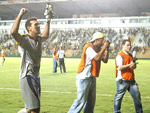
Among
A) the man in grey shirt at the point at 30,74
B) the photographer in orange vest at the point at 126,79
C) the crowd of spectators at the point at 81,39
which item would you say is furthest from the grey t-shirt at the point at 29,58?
the crowd of spectators at the point at 81,39

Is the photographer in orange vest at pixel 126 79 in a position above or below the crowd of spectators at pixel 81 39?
below

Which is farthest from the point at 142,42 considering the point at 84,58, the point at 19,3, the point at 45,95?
the point at 84,58

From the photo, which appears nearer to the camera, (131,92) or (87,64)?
(87,64)

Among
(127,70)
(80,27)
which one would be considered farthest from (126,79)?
(80,27)

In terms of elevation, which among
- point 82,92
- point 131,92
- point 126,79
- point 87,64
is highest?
point 87,64

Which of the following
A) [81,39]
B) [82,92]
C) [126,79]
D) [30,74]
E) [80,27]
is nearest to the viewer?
[30,74]

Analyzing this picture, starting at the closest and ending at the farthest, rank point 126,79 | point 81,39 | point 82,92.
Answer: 1. point 82,92
2. point 126,79
3. point 81,39

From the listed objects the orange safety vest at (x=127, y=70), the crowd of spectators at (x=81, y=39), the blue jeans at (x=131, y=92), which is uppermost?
the crowd of spectators at (x=81, y=39)

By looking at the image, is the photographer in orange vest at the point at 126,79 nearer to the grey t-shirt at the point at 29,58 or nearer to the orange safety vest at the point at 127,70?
the orange safety vest at the point at 127,70

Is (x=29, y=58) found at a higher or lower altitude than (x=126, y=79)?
higher

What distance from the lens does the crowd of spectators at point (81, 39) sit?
4638 cm

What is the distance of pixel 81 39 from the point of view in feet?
167

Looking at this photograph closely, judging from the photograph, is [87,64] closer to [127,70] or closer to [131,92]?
[127,70]

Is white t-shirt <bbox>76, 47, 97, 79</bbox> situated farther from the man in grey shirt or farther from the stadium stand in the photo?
the stadium stand
